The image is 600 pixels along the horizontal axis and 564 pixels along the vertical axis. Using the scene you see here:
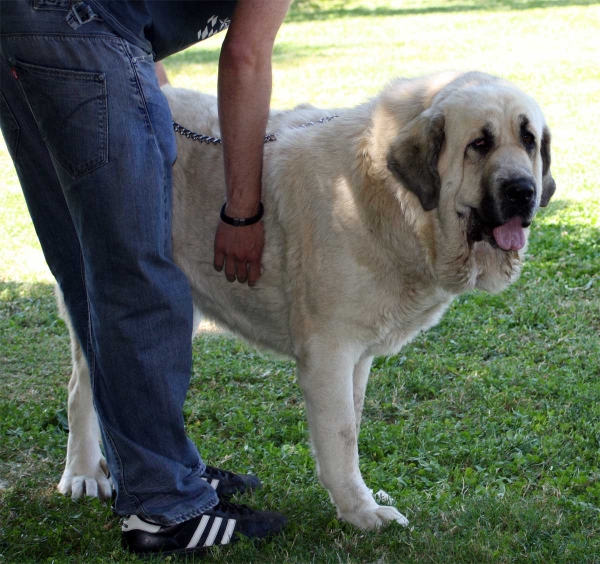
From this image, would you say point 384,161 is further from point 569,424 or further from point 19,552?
point 19,552

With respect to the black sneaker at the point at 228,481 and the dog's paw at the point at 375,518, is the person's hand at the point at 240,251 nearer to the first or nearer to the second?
the black sneaker at the point at 228,481

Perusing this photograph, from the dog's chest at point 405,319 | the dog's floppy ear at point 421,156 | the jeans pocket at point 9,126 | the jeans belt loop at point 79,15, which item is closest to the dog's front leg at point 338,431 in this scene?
the dog's chest at point 405,319

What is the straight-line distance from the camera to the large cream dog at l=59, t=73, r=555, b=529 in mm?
2965

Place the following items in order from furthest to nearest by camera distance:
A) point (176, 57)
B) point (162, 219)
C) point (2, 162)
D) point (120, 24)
→ point (176, 57) → point (2, 162) → point (162, 219) → point (120, 24)

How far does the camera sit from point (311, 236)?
3.11 meters

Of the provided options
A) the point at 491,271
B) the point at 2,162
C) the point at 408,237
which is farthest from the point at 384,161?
the point at 2,162

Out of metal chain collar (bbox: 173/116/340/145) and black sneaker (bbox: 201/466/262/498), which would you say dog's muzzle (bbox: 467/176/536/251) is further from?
black sneaker (bbox: 201/466/262/498)

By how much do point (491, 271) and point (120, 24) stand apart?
64.8 inches

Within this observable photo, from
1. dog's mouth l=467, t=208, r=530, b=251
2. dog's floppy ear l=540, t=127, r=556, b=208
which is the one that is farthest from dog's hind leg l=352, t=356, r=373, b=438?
dog's floppy ear l=540, t=127, r=556, b=208

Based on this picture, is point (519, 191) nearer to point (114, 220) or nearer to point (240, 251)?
point (240, 251)

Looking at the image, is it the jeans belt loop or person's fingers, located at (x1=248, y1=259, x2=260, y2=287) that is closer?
the jeans belt loop

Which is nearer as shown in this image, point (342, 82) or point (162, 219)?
point (162, 219)

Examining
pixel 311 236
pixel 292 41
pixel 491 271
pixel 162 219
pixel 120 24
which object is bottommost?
pixel 292 41

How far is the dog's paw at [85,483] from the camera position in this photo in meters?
3.39
